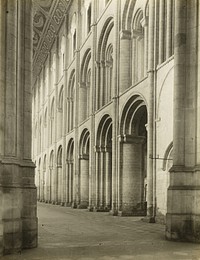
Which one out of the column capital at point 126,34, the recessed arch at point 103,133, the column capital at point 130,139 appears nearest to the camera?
the column capital at point 130,139

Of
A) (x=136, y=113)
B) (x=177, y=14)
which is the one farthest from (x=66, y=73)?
(x=177, y=14)

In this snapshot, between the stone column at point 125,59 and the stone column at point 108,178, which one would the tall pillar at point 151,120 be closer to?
the stone column at point 125,59

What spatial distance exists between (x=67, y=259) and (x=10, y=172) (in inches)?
89.5

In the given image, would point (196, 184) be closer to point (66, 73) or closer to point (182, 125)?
point (182, 125)

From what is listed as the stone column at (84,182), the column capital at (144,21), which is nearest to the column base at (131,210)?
the column capital at (144,21)

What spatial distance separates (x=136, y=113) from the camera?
67.9ft

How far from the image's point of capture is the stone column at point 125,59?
21.5 m

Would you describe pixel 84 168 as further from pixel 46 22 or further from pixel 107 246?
pixel 107 246

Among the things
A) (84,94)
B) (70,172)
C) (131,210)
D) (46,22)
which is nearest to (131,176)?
(131,210)

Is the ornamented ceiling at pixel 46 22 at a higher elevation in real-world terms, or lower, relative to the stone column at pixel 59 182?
higher

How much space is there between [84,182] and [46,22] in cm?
1743

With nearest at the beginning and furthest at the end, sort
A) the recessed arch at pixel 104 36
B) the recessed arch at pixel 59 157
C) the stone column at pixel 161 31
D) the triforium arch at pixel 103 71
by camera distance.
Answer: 1. the stone column at pixel 161 31
2. the recessed arch at pixel 104 36
3. the triforium arch at pixel 103 71
4. the recessed arch at pixel 59 157

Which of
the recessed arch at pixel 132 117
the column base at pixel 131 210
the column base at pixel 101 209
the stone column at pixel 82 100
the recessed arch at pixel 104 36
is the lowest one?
the column base at pixel 101 209

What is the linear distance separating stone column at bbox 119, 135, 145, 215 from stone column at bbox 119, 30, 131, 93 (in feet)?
8.86
